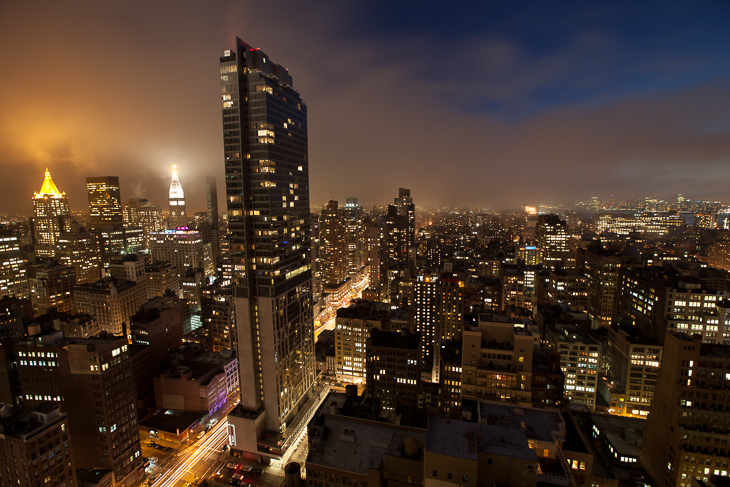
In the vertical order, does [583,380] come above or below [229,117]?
below

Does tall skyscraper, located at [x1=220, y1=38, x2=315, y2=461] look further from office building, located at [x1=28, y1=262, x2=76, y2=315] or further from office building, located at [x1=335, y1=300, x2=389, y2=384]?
office building, located at [x1=28, y1=262, x2=76, y2=315]

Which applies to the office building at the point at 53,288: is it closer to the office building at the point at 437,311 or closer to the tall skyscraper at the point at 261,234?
the tall skyscraper at the point at 261,234

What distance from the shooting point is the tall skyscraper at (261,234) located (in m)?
63.9

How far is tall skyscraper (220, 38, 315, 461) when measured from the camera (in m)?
63.9

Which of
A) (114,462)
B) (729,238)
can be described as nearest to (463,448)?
(114,462)

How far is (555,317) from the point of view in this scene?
94.1 m

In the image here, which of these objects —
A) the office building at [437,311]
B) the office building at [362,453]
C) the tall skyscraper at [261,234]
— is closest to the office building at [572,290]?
the office building at [437,311]

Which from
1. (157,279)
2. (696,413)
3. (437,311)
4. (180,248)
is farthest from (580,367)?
(180,248)

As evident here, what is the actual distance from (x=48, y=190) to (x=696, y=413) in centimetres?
26280

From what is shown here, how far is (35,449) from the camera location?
142 ft

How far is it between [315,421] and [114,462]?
38091mm

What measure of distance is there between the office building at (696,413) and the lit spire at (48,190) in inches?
10110

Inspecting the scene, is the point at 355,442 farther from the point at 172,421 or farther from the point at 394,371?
the point at 172,421

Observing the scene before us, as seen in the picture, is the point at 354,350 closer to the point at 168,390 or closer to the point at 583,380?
the point at 168,390
